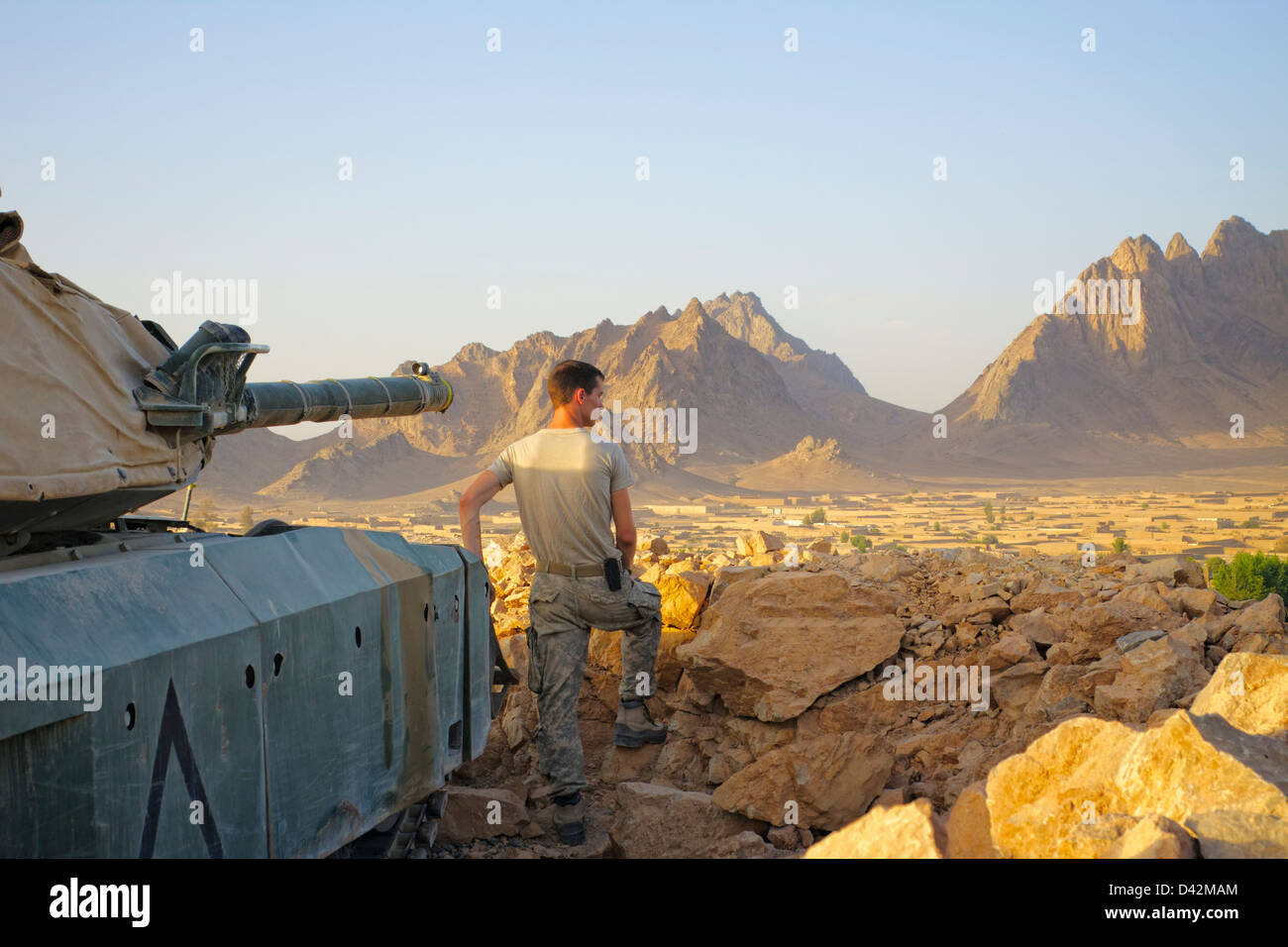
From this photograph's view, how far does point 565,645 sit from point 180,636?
7.28 feet

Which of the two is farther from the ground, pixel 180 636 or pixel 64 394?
pixel 64 394

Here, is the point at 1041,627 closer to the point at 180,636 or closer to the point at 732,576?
the point at 732,576

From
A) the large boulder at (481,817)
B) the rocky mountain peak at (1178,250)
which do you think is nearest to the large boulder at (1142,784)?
the large boulder at (481,817)

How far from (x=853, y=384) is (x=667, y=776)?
395ft

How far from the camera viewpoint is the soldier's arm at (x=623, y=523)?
521 centimetres

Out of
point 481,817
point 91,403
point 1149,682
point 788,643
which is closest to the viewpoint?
point 91,403

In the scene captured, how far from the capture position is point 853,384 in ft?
407

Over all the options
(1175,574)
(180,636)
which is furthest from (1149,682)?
(180,636)

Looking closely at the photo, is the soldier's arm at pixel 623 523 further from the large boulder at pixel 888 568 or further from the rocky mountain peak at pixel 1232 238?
the rocky mountain peak at pixel 1232 238

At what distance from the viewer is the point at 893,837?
108 inches

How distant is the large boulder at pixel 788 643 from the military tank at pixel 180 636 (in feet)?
4.99
